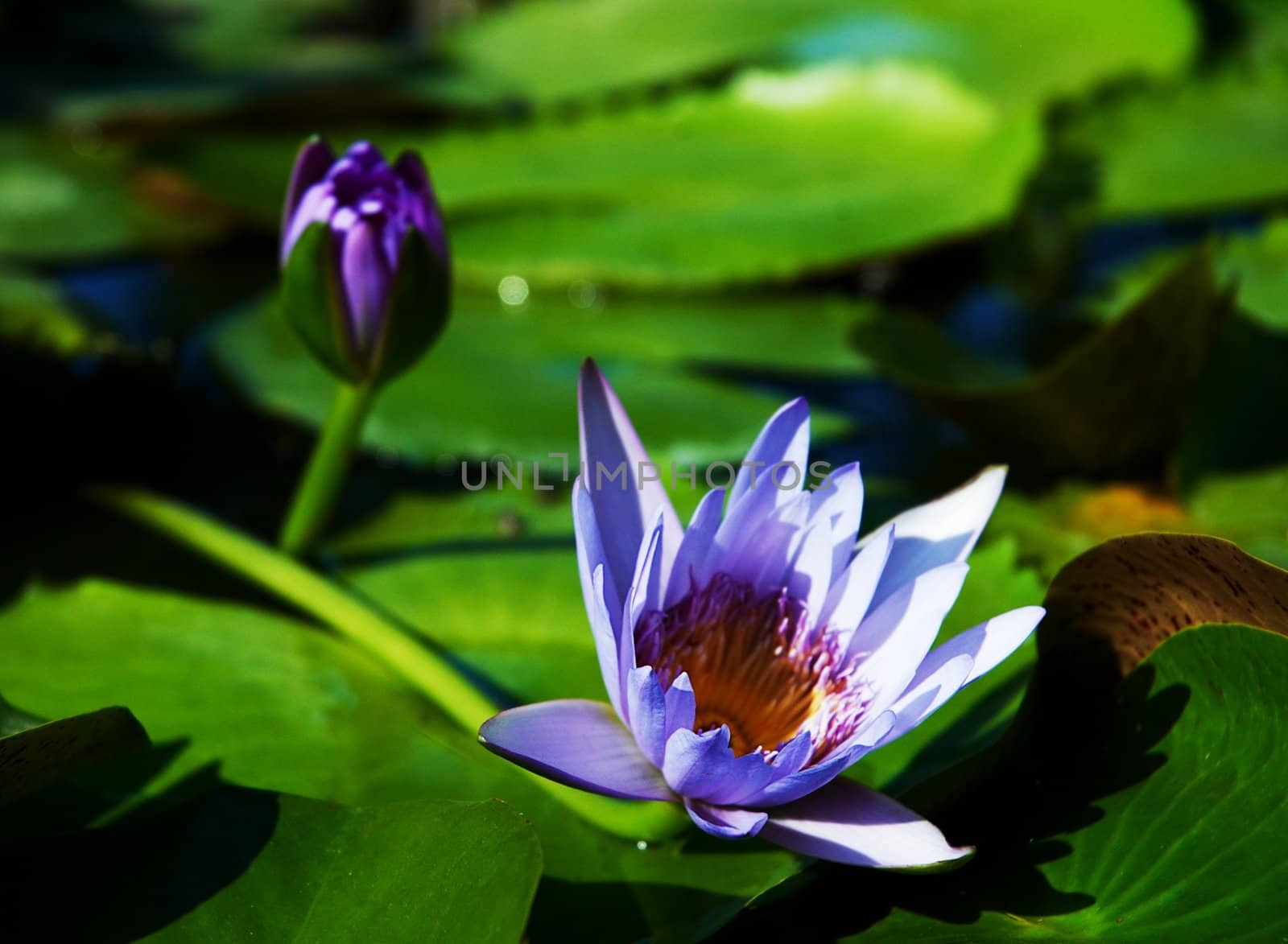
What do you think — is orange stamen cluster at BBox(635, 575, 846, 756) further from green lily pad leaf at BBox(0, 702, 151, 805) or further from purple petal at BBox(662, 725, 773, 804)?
green lily pad leaf at BBox(0, 702, 151, 805)

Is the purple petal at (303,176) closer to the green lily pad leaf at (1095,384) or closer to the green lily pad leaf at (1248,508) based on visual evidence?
the green lily pad leaf at (1095,384)

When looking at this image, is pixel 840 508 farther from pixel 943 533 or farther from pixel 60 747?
pixel 60 747

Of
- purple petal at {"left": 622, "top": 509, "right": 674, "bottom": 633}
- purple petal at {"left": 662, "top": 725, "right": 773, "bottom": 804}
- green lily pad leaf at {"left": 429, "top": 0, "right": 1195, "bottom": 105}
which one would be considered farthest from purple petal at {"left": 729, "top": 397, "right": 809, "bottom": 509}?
green lily pad leaf at {"left": 429, "top": 0, "right": 1195, "bottom": 105}

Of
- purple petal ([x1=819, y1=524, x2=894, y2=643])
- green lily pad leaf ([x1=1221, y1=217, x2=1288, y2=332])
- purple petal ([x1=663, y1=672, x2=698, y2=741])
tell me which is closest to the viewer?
purple petal ([x1=663, y1=672, x2=698, y2=741])

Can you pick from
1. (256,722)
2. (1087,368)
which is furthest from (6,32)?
(1087,368)

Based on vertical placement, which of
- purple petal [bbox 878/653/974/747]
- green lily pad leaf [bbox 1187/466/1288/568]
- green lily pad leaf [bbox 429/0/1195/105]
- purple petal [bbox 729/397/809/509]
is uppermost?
green lily pad leaf [bbox 429/0/1195/105]

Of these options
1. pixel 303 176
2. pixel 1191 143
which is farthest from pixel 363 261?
pixel 1191 143

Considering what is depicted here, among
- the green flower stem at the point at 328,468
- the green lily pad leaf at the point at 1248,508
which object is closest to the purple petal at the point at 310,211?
the green flower stem at the point at 328,468

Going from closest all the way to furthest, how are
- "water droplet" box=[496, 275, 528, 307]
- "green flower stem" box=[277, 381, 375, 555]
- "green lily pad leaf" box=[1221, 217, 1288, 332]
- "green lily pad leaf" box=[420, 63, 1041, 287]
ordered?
"green flower stem" box=[277, 381, 375, 555]
"green lily pad leaf" box=[1221, 217, 1288, 332]
"green lily pad leaf" box=[420, 63, 1041, 287]
"water droplet" box=[496, 275, 528, 307]
